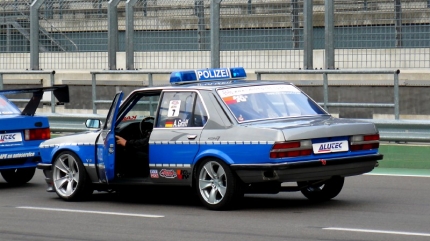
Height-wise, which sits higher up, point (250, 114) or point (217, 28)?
point (217, 28)

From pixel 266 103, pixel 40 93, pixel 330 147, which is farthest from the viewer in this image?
pixel 40 93

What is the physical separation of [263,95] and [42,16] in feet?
35.2

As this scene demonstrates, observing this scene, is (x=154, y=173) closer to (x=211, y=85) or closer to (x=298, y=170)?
(x=211, y=85)

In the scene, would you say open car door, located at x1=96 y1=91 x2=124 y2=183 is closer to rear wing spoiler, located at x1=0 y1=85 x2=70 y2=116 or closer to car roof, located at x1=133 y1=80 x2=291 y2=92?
car roof, located at x1=133 y1=80 x2=291 y2=92

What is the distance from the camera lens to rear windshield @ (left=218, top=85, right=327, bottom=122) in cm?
1110

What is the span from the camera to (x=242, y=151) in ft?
34.7

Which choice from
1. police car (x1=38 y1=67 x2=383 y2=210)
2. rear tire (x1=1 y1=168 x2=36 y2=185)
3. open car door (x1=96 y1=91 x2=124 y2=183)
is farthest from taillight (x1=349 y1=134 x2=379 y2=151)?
rear tire (x1=1 y1=168 x2=36 y2=185)

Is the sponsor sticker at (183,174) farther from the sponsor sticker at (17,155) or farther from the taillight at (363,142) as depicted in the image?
the sponsor sticker at (17,155)

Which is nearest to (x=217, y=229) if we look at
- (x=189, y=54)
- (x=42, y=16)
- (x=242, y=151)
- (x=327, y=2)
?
(x=242, y=151)

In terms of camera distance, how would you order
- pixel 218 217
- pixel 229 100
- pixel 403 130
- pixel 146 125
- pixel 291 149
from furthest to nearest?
pixel 403 130 < pixel 146 125 < pixel 229 100 < pixel 218 217 < pixel 291 149

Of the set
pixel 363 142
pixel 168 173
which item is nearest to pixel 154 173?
pixel 168 173

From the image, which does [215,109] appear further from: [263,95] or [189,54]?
[189,54]

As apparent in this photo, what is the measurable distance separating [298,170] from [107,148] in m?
2.59

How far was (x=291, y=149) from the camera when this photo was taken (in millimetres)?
10391
